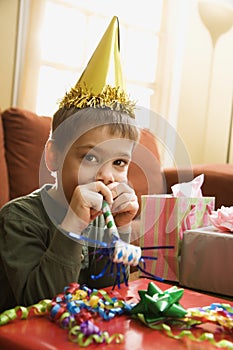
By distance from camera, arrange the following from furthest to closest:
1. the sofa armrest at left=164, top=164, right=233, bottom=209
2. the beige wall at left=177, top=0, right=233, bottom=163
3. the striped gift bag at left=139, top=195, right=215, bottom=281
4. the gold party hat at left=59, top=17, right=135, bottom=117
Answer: the beige wall at left=177, top=0, right=233, bottom=163 < the sofa armrest at left=164, top=164, right=233, bottom=209 < the striped gift bag at left=139, top=195, right=215, bottom=281 < the gold party hat at left=59, top=17, right=135, bottom=117

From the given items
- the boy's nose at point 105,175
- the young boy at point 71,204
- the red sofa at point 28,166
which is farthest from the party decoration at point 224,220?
the red sofa at point 28,166

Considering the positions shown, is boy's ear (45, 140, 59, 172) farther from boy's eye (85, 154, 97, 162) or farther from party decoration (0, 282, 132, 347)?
party decoration (0, 282, 132, 347)

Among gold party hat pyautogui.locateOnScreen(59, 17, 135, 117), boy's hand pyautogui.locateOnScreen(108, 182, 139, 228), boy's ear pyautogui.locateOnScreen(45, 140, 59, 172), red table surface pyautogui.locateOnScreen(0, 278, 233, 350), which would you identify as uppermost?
gold party hat pyautogui.locateOnScreen(59, 17, 135, 117)

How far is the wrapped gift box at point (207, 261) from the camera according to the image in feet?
3.60

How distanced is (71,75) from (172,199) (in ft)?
5.53

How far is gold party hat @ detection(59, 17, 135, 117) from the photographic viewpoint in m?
0.96

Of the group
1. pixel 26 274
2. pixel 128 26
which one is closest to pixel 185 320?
pixel 26 274

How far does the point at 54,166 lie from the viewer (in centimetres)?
98

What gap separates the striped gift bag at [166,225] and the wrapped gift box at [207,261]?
89 mm

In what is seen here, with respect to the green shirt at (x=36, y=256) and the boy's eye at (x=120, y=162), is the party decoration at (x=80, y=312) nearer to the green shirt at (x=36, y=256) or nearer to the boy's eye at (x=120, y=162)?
the green shirt at (x=36, y=256)

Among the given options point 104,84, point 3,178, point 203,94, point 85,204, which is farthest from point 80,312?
point 203,94

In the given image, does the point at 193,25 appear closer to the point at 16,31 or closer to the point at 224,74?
the point at 224,74

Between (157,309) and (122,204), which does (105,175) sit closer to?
(122,204)

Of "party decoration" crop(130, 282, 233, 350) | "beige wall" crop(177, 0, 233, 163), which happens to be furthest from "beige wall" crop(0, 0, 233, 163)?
"party decoration" crop(130, 282, 233, 350)
